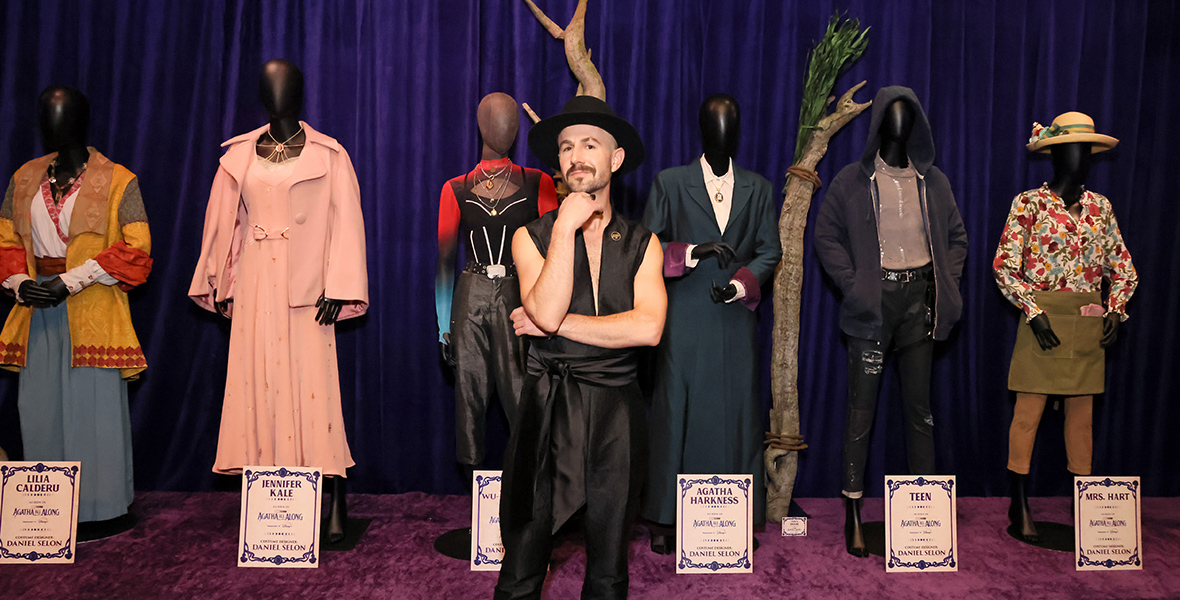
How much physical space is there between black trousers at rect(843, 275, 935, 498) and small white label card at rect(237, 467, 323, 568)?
2.33 meters

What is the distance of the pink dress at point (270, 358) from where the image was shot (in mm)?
3188

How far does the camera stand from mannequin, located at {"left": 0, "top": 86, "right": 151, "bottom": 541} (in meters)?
3.39

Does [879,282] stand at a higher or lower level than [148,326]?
higher

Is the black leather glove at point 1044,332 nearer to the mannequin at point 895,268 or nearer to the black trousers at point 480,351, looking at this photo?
the mannequin at point 895,268

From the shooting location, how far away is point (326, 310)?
321cm

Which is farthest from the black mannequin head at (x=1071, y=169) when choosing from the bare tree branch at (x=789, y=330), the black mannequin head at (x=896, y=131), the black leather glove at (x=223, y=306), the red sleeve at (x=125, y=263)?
the red sleeve at (x=125, y=263)

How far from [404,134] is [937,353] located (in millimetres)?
3253

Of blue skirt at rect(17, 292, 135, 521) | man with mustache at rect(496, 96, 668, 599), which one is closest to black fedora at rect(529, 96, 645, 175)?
man with mustache at rect(496, 96, 668, 599)

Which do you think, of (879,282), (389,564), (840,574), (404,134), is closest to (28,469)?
(389,564)

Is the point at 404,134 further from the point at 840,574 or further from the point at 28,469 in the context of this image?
the point at 840,574

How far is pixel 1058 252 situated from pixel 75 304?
4.55 metres

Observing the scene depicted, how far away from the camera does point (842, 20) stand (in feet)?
13.8

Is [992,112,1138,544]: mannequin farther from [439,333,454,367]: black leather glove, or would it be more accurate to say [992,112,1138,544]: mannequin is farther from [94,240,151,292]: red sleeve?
[94,240,151,292]: red sleeve

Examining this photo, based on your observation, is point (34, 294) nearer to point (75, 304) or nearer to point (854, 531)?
point (75, 304)
